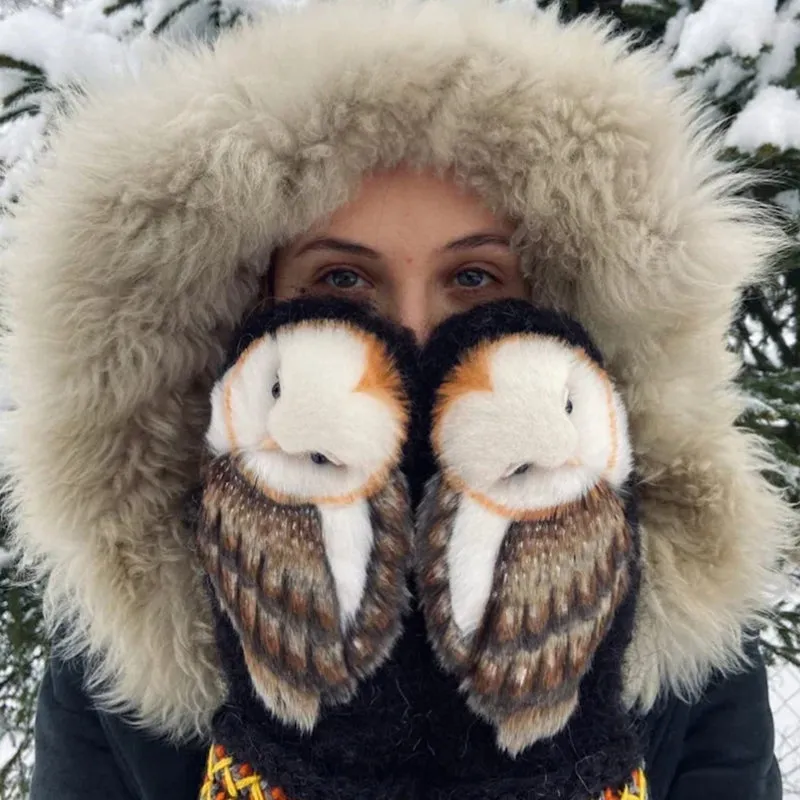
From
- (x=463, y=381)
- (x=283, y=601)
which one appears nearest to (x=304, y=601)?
(x=283, y=601)

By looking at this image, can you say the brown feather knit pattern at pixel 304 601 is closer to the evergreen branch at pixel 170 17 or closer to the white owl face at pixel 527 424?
the white owl face at pixel 527 424

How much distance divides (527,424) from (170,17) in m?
1.10

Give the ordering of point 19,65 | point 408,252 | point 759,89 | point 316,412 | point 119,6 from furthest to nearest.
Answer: point 119,6 → point 19,65 → point 759,89 → point 408,252 → point 316,412

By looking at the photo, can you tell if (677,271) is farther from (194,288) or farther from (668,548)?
(194,288)

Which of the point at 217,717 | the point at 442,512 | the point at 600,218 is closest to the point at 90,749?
the point at 217,717

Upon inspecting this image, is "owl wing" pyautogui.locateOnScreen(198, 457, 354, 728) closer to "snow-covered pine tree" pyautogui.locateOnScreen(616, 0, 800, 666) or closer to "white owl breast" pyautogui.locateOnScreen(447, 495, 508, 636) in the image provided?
"white owl breast" pyautogui.locateOnScreen(447, 495, 508, 636)

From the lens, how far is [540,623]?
79 cm

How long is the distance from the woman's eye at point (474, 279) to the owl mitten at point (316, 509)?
0.59ft

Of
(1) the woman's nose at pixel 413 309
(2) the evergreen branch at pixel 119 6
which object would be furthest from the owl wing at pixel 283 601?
(2) the evergreen branch at pixel 119 6

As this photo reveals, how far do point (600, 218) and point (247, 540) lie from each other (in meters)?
0.53

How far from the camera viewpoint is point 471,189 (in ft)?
3.19

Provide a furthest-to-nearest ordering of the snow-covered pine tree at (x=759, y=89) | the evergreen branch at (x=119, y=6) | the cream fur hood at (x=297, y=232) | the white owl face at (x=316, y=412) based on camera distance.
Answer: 1. the evergreen branch at (x=119, y=6)
2. the snow-covered pine tree at (x=759, y=89)
3. the cream fur hood at (x=297, y=232)
4. the white owl face at (x=316, y=412)

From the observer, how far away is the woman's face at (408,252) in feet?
3.14

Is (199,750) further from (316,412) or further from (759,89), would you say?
(759,89)
